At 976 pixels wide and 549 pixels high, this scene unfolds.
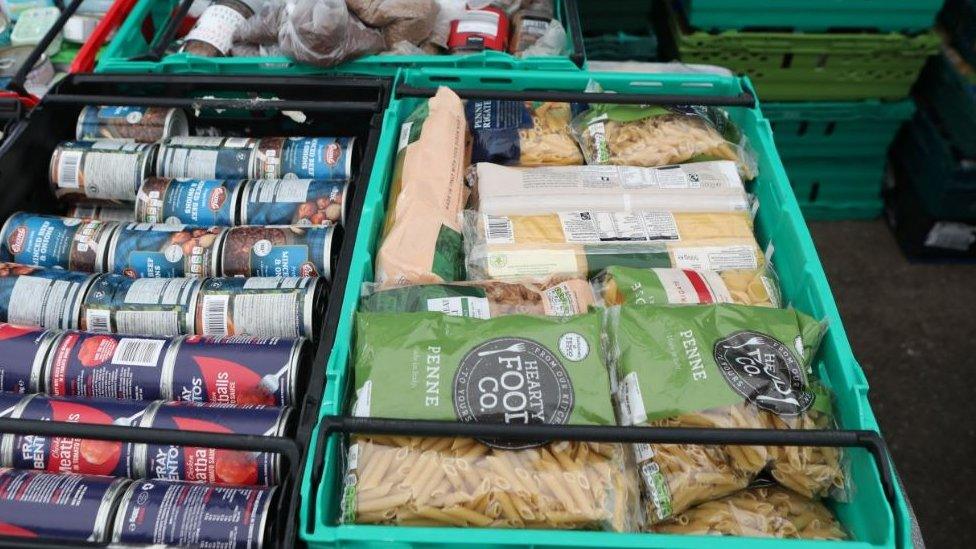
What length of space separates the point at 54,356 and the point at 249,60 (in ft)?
4.05

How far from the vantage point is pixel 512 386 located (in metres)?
1.39

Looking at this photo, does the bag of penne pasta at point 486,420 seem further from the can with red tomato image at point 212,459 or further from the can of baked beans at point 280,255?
the can of baked beans at point 280,255

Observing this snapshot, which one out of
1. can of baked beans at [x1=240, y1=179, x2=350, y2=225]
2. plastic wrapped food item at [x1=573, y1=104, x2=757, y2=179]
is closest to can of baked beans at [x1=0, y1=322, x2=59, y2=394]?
can of baked beans at [x1=240, y1=179, x2=350, y2=225]

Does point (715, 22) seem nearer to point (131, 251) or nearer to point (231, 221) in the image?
point (231, 221)

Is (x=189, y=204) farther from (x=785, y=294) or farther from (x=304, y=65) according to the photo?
(x=785, y=294)

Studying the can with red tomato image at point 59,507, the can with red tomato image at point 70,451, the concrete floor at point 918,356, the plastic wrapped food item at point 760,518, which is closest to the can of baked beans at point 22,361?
the can with red tomato image at point 70,451

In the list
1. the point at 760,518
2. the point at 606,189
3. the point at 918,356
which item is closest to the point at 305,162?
the point at 606,189

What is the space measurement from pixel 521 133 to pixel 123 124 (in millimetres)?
1166

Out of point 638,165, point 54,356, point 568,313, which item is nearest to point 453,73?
point 638,165

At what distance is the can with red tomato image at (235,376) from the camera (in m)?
1.52

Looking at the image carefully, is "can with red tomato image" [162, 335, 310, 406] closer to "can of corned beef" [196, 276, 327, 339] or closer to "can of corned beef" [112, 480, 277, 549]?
"can of corned beef" [196, 276, 327, 339]

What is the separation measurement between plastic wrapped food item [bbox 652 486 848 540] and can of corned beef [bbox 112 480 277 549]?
0.74 meters

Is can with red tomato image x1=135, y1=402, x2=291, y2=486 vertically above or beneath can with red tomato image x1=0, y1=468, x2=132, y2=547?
above

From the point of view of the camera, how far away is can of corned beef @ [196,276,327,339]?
164 centimetres
